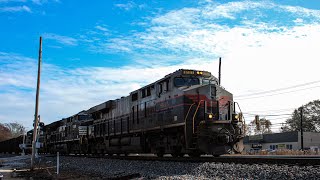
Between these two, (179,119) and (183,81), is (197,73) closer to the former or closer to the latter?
(183,81)

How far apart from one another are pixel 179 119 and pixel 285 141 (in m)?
51.8

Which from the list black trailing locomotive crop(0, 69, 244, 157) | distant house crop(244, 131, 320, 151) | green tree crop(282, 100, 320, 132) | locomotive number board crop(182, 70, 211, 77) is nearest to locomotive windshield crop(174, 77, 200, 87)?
black trailing locomotive crop(0, 69, 244, 157)

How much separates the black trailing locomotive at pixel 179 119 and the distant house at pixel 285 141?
42.1 metres

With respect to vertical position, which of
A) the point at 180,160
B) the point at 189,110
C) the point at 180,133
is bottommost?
the point at 180,160

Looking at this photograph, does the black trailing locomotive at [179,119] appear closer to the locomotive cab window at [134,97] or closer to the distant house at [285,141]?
the locomotive cab window at [134,97]

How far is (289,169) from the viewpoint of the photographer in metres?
8.88

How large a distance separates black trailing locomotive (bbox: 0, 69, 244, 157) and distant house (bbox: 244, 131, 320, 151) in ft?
138

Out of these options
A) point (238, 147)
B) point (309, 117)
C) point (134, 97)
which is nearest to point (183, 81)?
point (238, 147)

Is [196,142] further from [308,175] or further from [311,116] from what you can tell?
[311,116]

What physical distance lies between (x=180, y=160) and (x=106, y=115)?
11971 mm

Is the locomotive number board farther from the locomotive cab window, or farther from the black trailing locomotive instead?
the locomotive cab window

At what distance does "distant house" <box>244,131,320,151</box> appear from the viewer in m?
58.2

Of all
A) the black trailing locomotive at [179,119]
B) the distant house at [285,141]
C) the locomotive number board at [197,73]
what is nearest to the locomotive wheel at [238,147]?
the black trailing locomotive at [179,119]

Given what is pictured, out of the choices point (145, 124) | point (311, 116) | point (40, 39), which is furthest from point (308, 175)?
point (311, 116)
